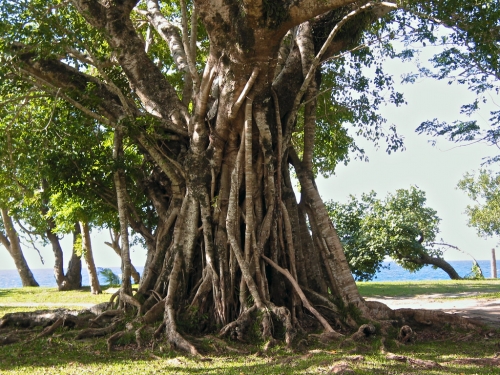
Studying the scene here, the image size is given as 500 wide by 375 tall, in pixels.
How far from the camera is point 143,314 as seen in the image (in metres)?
8.41

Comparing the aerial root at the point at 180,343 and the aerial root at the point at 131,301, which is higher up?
the aerial root at the point at 131,301

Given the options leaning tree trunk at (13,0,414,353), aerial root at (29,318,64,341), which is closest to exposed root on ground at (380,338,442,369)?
leaning tree trunk at (13,0,414,353)

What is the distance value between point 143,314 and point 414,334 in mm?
4000

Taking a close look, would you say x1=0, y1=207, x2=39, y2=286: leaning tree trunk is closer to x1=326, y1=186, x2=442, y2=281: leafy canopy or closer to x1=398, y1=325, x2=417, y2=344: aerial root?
x1=326, y1=186, x2=442, y2=281: leafy canopy

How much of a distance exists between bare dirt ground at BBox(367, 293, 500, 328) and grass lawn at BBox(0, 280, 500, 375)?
5.44 feet

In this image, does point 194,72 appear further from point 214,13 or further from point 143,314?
point 143,314

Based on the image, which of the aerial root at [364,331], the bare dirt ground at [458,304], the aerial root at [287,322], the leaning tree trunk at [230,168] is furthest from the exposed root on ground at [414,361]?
the bare dirt ground at [458,304]

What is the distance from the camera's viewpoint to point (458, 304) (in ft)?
38.3

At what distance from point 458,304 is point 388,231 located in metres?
10.2

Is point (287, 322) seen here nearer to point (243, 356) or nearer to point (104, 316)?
point (243, 356)

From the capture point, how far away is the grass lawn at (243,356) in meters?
6.09

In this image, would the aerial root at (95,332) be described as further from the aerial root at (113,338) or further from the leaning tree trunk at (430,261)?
the leaning tree trunk at (430,261)

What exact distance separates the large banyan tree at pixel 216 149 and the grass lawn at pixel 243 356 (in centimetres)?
41

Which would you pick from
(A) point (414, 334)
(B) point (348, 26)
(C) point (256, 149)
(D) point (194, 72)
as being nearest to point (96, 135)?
(D) point (194, 72)
